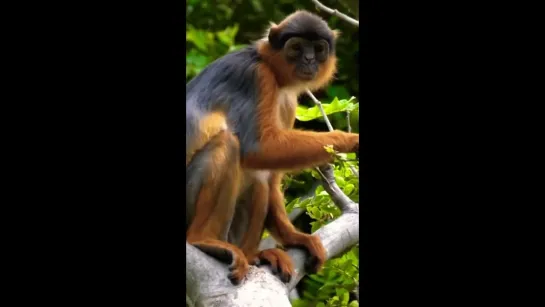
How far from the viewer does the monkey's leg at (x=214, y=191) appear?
3.88 metres

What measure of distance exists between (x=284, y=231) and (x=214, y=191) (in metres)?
0.57

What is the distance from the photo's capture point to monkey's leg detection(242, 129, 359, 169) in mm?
3922

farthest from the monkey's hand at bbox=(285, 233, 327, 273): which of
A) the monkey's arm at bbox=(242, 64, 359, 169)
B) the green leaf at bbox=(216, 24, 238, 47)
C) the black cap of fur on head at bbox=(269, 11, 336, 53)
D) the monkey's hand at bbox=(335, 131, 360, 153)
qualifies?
the green leaf at bbox=(216, 24, 238, 47)

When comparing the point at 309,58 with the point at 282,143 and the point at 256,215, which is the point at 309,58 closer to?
the point at 282,143

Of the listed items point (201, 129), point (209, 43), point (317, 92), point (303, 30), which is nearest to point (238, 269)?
point (201, 129)

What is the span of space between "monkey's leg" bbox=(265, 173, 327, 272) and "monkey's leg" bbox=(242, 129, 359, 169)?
31cm

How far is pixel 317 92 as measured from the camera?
484 cm

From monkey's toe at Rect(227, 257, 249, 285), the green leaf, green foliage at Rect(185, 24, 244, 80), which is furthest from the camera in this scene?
the green leaf

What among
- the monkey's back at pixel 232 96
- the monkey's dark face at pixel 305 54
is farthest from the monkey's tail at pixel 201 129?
the monkey's dark face at pixel 305 54

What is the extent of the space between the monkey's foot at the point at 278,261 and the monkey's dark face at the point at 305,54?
96 cm

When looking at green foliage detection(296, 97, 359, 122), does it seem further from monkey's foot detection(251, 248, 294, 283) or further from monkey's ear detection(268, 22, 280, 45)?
monkey's foot detection(251, 248, 294, 283)
